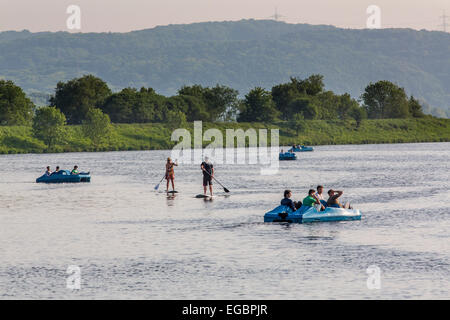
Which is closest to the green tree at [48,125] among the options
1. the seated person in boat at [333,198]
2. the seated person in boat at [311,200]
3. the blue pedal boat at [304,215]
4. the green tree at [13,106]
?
the green tree at [13,106]

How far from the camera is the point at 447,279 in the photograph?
2252 cm

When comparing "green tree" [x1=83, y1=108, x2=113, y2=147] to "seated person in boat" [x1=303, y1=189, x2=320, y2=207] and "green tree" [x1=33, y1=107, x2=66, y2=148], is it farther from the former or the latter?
"seated person in boat" [x1=303, y1=189, x2=320, y2=207]

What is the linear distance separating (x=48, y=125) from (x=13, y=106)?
84.8ft

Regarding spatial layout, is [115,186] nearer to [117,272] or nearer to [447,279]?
[117,272]

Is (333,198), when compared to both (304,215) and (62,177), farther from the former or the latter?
(62,177)

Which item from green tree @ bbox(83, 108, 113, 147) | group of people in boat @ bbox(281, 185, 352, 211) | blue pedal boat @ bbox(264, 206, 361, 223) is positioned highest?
green tree @ bbox(83, 108, 113, 147)

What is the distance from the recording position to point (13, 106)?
7352 inches

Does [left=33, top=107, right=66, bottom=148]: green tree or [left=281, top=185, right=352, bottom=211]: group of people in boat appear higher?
[left=33, top=107, right=66, bottom=148]: green tree

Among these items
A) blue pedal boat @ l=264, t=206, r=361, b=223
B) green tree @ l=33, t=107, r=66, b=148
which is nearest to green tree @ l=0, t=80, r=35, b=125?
green tree @ l=33, t=107, r=66, b=148

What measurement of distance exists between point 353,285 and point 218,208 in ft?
73.4

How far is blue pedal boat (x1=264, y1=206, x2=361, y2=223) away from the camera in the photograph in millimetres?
35500

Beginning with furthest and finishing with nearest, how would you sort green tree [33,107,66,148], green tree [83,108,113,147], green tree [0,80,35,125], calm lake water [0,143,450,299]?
green tree [0,80,35,125] → green tree [83,108,113,147] → green tree [33,107,66,148] → calm lake water [0,143,450,299]

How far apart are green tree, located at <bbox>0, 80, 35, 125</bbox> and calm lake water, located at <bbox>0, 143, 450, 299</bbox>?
136 meters
